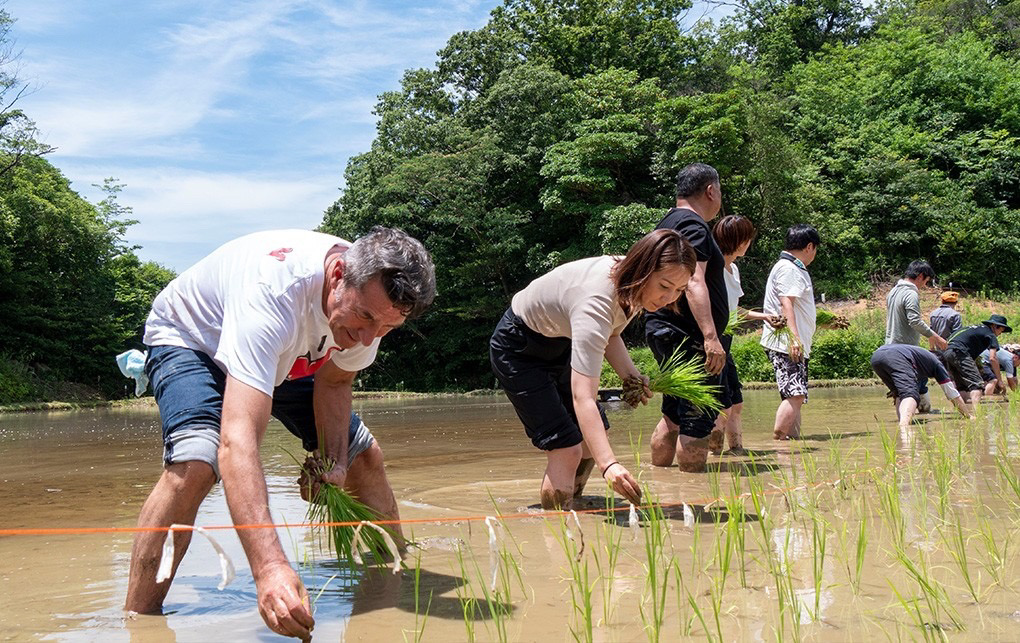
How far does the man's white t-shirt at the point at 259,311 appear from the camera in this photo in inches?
100

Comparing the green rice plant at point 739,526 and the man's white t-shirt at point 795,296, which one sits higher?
the man's white t-shirt at point 795,296

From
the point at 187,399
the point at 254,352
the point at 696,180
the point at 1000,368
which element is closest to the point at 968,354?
the point at 1000,368

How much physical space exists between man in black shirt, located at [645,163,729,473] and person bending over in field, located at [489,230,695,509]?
3.21 ft

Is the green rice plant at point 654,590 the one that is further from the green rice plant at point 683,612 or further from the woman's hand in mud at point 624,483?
the woman's hand in mud at point 624,483

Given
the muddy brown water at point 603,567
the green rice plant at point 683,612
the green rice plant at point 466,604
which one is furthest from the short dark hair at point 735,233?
the green rice plant at point 683,612

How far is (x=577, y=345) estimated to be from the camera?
3836 millimetres

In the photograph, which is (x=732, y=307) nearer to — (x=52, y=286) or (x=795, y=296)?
(x=795, y=296)

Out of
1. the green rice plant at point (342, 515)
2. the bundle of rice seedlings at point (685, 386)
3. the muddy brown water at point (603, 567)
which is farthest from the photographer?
the bundle of rice seedlings at point (685, 386)

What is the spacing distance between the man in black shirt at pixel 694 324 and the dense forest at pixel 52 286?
1076 inches

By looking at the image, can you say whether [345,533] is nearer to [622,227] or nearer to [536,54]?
[622,227]

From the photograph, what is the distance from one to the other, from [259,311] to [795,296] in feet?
19.2

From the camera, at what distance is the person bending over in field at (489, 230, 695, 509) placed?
3.77m

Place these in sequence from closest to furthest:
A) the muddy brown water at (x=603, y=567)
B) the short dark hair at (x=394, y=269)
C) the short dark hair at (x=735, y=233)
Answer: the muddy brown water at (x=603, y=567), the short dark hair at (x=394, y=269), the short dark hair at (x=735, y=233)

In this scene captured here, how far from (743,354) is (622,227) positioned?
945 centimetres
